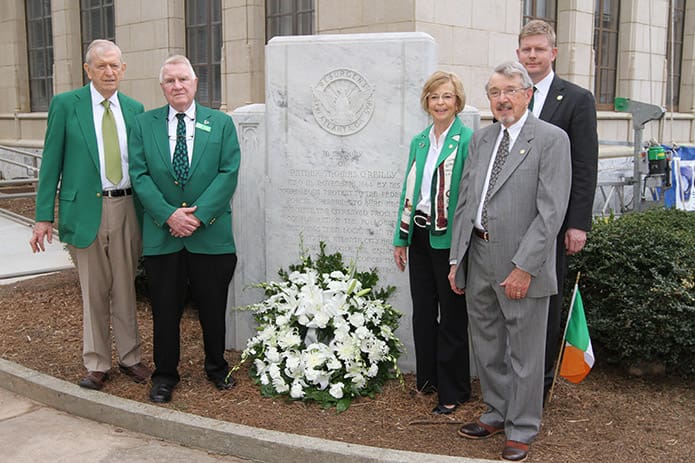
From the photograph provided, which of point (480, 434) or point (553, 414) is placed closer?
point (480, 434)

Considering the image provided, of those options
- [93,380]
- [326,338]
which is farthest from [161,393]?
[326,338]

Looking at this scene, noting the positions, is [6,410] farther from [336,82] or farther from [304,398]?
[336,82]

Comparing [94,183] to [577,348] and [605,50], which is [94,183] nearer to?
[577,348]

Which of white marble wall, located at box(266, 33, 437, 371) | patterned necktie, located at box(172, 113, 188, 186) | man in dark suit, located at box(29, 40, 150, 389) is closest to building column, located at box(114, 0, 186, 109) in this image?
white marble wall, located at box(266, 33, 437, 371)

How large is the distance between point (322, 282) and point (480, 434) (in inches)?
61.4

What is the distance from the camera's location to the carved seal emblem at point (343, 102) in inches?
201

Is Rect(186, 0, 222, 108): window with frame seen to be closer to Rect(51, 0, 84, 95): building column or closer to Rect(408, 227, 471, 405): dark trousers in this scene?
Rect(51, 0, 84, 95): building column

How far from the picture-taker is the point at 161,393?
475 centimetres

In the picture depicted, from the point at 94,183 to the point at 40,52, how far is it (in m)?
15.0

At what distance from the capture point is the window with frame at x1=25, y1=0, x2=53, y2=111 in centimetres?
1756

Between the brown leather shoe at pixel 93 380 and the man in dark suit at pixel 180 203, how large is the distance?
15.7 inches

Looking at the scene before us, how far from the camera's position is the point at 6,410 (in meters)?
4.90

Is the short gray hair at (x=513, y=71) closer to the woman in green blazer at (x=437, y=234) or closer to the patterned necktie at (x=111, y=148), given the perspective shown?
the woman in green blazer at (x=437, y=234)

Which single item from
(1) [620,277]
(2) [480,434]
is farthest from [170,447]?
(1) [620,277]
